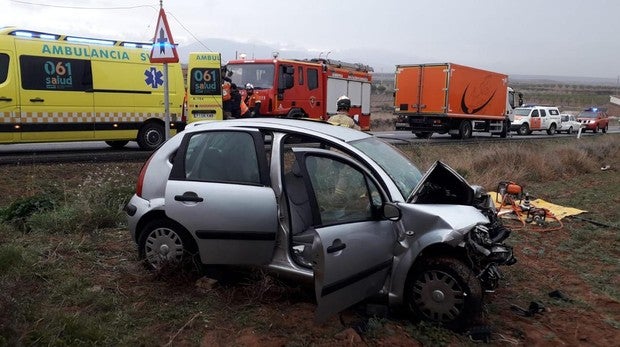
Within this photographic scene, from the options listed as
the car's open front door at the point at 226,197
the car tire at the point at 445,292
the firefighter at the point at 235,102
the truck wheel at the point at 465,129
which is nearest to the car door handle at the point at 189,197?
the car's open front door at the point at 226,197

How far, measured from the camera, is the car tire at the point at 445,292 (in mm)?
3844

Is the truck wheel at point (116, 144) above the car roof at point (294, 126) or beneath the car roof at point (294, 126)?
beneath

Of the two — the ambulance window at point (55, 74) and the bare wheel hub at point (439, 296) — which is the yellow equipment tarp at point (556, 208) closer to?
the bare wheel hub at point (439, 296)

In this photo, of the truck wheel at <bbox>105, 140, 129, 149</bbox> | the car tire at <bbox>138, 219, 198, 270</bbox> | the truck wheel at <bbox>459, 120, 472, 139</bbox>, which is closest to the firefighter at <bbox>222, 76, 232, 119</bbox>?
the truck wheel at <bbox>105, 140, 129, 149</bbox>

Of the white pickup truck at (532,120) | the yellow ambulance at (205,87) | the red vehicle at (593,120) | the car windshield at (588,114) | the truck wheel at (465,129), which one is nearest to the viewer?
the yellow ambulance at (205,87)

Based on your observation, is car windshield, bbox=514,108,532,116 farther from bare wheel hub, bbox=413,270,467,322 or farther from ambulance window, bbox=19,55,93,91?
bare wheel hub, bbox=413,270,467,322

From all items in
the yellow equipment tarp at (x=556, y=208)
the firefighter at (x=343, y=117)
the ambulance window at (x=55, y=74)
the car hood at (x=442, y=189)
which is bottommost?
the yellow equipment tarp at (x=556, y=208)

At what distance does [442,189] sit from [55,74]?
9502 millimetres

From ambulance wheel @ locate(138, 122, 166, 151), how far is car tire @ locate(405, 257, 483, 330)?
975cm

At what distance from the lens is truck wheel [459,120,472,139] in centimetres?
2373

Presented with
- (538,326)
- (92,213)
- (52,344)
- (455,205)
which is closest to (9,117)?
(92,213)

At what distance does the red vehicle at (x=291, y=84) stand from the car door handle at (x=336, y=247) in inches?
479

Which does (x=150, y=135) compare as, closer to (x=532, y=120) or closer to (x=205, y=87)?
(x=205, y=87)

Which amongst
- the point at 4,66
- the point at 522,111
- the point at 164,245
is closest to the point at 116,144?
the point at 4,66
